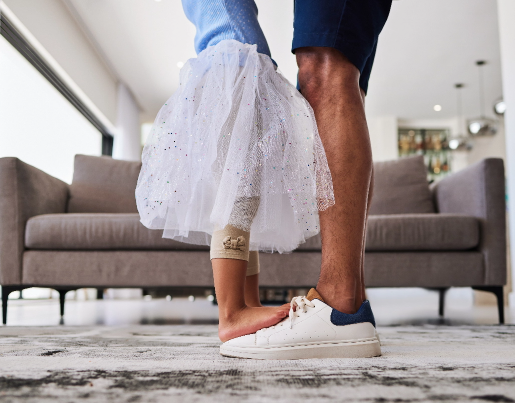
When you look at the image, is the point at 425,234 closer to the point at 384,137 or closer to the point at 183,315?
the point at 183,315

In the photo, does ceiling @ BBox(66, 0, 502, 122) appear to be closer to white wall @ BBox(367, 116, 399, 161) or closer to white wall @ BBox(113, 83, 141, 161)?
white wall @ BBox(113, 83, 141, 161)

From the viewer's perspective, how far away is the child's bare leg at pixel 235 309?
0.78 meters

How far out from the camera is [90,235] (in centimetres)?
182

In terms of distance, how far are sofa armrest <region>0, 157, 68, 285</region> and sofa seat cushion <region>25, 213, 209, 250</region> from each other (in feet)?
0.15

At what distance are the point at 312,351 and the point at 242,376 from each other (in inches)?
8.3

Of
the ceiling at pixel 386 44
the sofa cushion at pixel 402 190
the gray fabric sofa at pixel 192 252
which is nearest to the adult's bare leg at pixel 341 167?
the gray fabric sofa at pixel 192 252

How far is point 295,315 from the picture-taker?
77cm

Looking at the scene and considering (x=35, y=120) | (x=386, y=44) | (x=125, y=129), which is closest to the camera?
(x=35, y=120)

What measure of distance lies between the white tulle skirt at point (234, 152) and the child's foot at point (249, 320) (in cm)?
16

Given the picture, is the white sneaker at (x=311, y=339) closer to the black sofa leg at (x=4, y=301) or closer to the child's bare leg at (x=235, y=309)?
the child's bare leg at (x=235, y=309)

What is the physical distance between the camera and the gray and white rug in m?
0.46

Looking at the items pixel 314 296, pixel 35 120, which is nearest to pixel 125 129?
pixel 35 120

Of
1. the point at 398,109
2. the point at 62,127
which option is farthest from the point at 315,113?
the point at 398,109

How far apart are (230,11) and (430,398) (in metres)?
0.81
